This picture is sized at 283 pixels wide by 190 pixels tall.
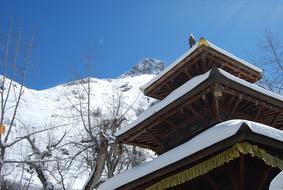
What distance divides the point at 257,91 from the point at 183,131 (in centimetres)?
253

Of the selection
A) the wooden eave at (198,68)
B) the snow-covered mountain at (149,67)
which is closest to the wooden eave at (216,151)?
the wooden eave at (198,68)

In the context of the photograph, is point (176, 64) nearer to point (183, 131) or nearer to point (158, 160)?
Result: point (183, 131)

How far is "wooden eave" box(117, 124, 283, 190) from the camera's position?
6.96 meters

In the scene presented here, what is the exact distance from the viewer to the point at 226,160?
290 inches

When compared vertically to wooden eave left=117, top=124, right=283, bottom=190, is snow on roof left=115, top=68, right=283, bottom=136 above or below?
above

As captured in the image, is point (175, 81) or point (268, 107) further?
point (175, 81)

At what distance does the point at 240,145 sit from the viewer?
704 centimetres

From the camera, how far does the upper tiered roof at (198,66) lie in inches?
462

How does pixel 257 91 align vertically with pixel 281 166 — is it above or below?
above

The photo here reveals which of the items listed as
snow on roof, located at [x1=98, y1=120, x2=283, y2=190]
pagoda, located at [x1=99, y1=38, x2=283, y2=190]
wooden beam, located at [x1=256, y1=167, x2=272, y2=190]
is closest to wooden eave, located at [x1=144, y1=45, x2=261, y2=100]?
pagoda, located at [x1=99, y1=38, x2=283, y2=190]

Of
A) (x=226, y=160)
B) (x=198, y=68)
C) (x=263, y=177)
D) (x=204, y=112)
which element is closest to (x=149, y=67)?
(x=198, y=68)

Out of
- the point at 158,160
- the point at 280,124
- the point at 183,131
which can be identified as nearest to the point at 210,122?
the point at 183,131

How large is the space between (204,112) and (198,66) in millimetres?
2404

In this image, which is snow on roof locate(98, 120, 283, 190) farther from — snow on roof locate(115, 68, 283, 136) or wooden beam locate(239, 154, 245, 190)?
snow on roof locate(115, 68, 283, 136)
